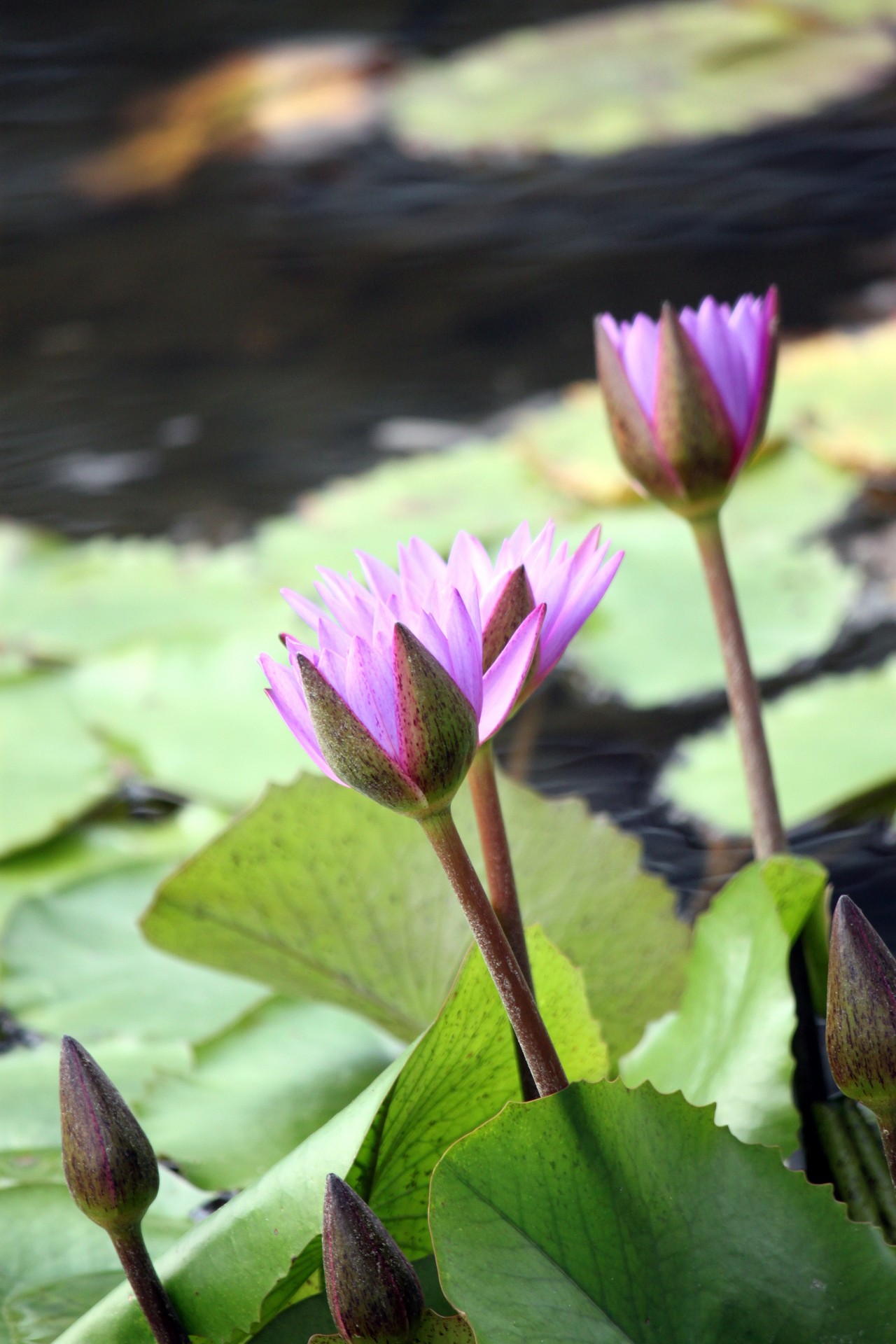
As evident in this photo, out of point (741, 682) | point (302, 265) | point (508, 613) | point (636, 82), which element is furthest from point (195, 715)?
point (636, 82)

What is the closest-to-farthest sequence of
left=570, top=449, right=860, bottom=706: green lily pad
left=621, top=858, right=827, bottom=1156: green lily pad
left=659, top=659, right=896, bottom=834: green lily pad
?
left=621, top=858, right=827, bottom=1156: green lily pad < left=659, top=659, right=896, bottom=834: green lily pad < left=570, top=449, right=860, bottom=706: green lily pad

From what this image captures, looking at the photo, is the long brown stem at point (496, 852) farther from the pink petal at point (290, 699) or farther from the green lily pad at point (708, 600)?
the green lily pad at point (708, 600)

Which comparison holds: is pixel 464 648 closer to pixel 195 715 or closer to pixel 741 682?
pixel 741 682

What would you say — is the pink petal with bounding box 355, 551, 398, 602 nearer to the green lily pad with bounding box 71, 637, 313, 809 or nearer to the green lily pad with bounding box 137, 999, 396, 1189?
the green lily pad with bounding box 137, 999, 396, 1189

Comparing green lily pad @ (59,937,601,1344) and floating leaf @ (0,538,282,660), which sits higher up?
floating leaf @ (0,538,282,660)

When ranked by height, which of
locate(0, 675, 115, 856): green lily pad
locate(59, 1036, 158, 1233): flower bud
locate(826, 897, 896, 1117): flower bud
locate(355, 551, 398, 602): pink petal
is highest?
locate(0, 675, 115, 856): green lily pad

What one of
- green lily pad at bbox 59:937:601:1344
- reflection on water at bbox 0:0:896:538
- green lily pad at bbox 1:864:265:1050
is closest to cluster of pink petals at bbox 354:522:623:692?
green lily pad at bbox 59:937:601:1344
